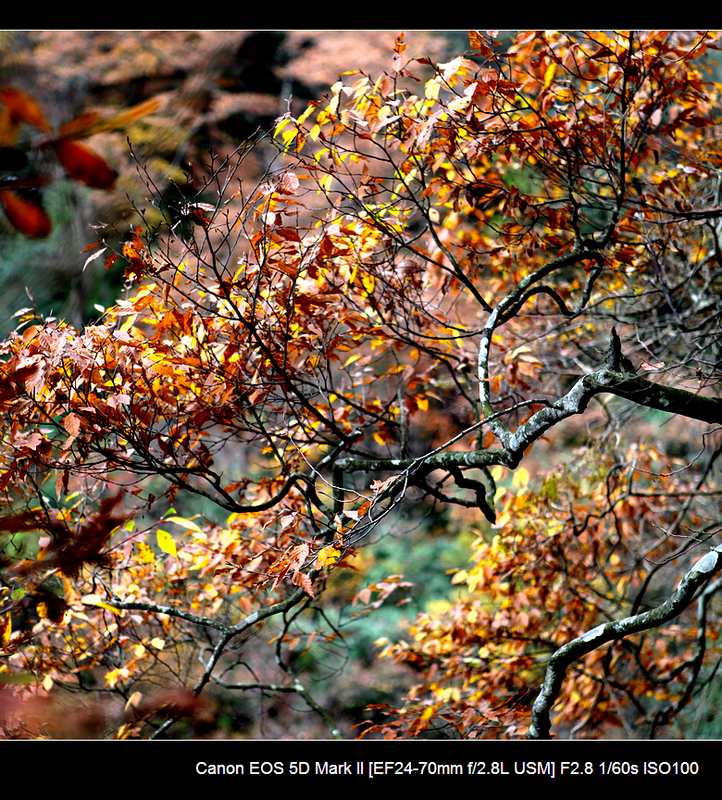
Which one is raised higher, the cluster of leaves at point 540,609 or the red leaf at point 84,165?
the cluster of leaves at point 540,609

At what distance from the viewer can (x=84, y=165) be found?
594mm

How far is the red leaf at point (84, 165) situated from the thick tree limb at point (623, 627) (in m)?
1.88

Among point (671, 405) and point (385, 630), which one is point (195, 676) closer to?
point (671, 405)

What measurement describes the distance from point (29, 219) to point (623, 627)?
1.97 metres

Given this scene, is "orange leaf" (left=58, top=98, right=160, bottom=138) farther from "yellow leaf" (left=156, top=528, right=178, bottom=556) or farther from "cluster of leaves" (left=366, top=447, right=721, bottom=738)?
"cluster of leaves" (left=366, top=447, right=721, bottom=738)

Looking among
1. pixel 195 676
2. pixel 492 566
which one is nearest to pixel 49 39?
pixel 195 676

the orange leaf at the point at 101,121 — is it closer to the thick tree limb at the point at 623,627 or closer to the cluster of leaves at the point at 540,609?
the thick tree limb at the point at 623,627

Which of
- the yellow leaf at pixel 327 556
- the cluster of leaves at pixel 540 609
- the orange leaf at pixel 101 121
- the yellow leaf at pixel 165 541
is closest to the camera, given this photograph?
the orange leaf at pixel 101 121

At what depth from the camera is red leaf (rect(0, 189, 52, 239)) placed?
0.60 metres

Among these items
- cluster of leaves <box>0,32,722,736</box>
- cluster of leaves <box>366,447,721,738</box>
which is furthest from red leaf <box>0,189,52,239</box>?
cluster of leaves <box>366,447,721,738</box>

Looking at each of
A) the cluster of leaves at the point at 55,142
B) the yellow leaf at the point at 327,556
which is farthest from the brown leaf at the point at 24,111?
the yellow leaf at the point at 327,556

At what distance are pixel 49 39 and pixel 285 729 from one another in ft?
24.5

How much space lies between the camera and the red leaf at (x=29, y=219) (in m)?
0.60

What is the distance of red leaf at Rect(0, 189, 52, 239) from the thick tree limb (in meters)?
1.88
